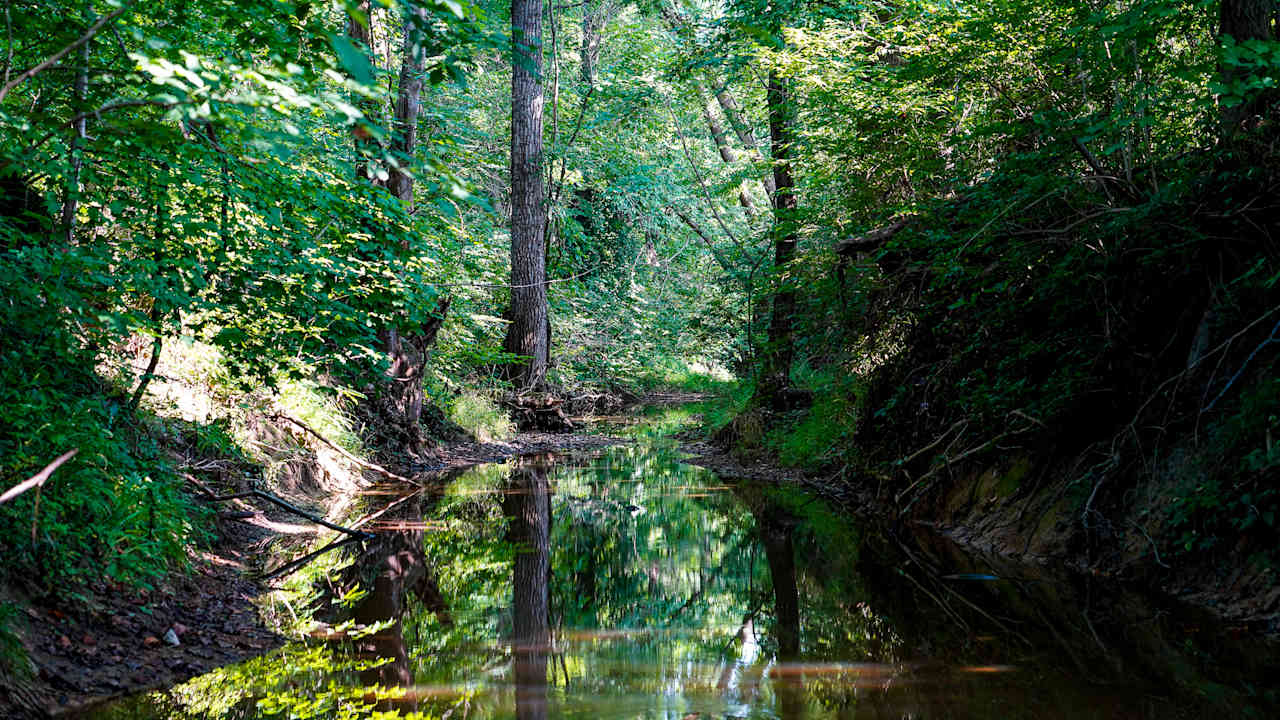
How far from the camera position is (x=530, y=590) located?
4922 millimetres

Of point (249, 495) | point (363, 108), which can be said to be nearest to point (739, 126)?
point (363, 108)

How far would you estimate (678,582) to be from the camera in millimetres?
5215

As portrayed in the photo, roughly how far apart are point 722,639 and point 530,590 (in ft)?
4.44

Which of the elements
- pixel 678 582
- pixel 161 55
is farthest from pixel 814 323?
pixel 161 55

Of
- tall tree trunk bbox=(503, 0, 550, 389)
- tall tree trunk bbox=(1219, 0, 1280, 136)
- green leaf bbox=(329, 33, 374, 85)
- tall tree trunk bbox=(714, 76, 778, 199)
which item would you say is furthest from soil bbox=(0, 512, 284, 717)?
tall tree trunk bbox=(714, 76, 778, 199)

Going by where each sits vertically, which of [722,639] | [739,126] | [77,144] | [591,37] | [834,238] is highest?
[591,37]

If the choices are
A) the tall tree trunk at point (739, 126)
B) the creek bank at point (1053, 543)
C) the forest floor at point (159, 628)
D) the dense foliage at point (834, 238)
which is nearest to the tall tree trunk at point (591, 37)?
the tall tree trunk at point (739, 126)

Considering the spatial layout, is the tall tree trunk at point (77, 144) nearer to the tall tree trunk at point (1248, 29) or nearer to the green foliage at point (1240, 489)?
the green foliage at point (1240, 489)

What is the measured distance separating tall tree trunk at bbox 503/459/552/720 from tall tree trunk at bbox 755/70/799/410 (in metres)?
3.53

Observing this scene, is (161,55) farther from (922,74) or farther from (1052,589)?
(922,74)

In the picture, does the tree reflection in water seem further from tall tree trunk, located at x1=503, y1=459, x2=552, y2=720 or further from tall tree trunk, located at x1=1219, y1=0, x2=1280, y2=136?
tall tree trunk, located at x1=1219, y1=0, x2=1280, y2=136

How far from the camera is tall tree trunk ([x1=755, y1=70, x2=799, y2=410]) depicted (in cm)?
1066

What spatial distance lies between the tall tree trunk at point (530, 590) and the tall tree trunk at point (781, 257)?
3530mm

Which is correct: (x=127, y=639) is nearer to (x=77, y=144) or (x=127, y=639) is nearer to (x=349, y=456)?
Result: (x=77, y=144)
